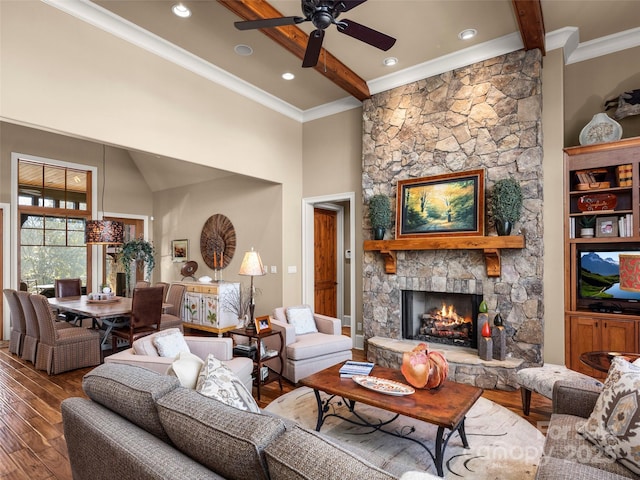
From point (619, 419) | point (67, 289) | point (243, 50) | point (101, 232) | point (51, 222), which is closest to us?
point (619, 419)

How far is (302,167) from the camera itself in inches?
237

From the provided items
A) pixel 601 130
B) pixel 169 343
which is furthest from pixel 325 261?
pixel 601 130

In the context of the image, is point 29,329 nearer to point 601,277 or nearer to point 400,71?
point 400,71

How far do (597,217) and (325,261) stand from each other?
4021 millimetres

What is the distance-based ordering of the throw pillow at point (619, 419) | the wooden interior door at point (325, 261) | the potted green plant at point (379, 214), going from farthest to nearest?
the wooden interior door at point (325, 261)
the potted green plant at point (379, 214)
the throw pillow at point (619, 419)

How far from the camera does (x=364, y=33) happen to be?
2666 mm

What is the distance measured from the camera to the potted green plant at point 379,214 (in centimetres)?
468

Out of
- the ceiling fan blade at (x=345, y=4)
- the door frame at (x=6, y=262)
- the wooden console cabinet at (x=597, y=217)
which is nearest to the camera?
the ceiling fan blade at (x=345, y=4)

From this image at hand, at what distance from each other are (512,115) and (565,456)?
3.39 meters

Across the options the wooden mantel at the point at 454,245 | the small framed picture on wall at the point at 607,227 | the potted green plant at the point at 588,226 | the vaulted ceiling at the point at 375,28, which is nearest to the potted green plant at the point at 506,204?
the wooden mantel at the point at 454,245

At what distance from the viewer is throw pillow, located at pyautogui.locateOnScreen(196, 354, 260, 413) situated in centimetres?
165

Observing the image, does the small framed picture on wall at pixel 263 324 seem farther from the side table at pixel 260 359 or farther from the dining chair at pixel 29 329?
the dining chair at pixel 29 329

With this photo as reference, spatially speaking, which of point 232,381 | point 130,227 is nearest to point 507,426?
point 232,381

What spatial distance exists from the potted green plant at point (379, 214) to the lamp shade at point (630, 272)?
2.64m
